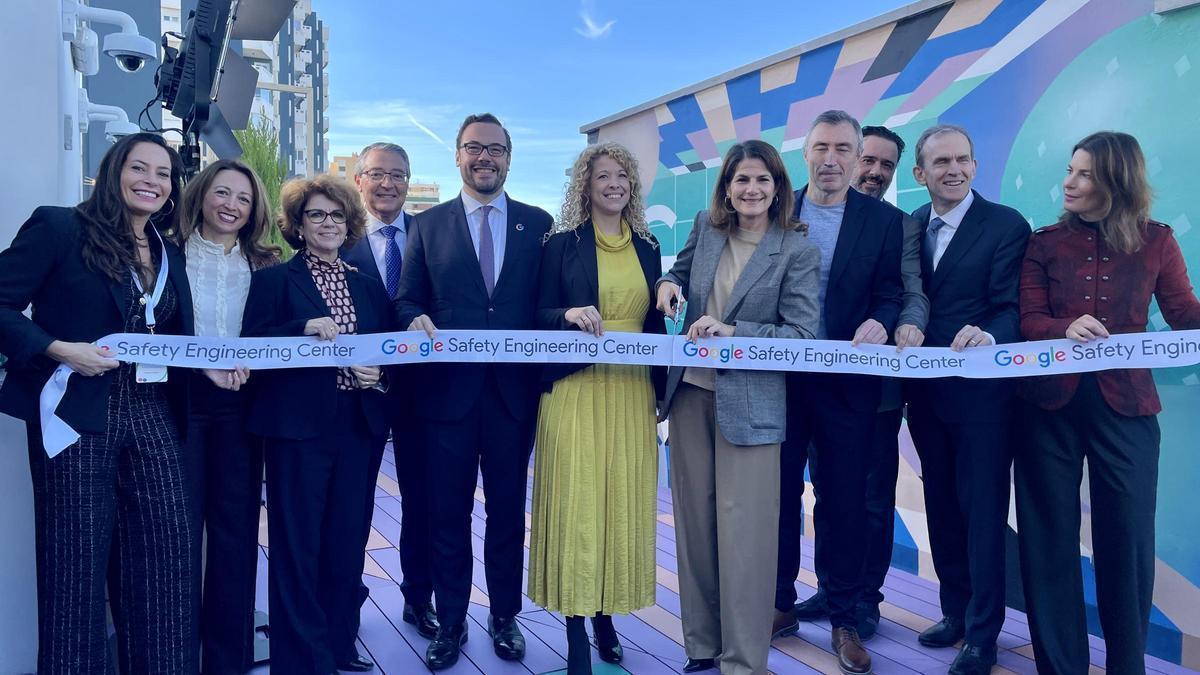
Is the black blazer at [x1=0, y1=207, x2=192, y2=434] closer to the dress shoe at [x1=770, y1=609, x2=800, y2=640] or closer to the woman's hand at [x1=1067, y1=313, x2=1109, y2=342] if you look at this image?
the dress shoe at [x1=770, y1=609, x2=800, y2=640]

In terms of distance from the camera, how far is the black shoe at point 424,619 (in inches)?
125

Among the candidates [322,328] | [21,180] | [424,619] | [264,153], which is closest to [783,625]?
[424,619]

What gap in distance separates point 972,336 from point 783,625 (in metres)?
1.45

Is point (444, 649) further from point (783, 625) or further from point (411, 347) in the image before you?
point (783, 625)

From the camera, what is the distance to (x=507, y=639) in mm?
2959

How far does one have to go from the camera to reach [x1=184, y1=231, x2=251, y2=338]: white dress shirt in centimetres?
247

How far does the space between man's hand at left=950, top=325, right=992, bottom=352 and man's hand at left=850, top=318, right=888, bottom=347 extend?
0.81ft

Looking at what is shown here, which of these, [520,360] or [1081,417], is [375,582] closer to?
[520,360]

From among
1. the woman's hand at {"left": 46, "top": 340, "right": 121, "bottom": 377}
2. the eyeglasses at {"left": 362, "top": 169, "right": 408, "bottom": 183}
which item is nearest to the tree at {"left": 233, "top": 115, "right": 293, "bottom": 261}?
the eyeglasses at {"left": 362, "top": 169, "right": 408, "bottom": 183}

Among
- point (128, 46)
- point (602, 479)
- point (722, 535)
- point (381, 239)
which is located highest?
point (128, 46)

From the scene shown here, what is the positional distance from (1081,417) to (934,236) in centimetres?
84

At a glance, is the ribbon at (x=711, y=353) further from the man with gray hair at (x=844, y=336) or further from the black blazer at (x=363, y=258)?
the black blazer at (x=363, y=258)

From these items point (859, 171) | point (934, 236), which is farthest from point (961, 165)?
point (859, 171)

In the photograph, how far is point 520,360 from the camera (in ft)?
8.84
